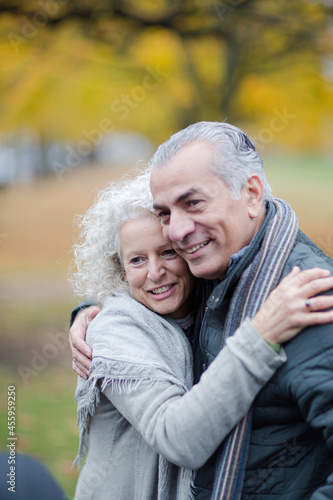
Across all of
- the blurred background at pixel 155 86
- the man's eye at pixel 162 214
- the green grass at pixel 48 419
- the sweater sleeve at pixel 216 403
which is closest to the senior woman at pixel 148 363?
the sweater sleeve at pixel 216 403

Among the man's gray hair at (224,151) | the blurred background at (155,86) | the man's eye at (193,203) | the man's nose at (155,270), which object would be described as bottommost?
the blurred background at (155,86)

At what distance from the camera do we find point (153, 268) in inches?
85.0

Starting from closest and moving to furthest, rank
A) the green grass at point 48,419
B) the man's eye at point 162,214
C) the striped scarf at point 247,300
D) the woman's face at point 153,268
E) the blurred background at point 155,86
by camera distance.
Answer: the striped scarf at point 247,300 < the man's eye at point 162,214 < the woman's face at point 153,268 < the green grass at point 48,419 < the blurred background at point 155,86

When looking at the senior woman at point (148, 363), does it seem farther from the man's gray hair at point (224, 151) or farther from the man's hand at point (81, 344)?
the man's gray hair at point (224, 151)

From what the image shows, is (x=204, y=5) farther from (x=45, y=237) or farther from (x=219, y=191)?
(x=219, y=191)

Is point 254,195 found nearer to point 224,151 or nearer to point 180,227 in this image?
point 224,151

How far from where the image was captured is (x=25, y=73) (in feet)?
22.5

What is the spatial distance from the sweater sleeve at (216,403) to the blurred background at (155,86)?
15.5 ft

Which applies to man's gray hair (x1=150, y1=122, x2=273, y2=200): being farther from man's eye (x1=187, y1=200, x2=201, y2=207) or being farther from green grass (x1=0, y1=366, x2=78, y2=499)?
green grass (x1=0, y1=366, x2=78, y2=499)

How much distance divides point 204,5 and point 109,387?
19.8 feet

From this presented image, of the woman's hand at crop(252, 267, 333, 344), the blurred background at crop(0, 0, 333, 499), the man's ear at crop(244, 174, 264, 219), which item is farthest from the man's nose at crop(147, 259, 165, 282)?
the blurred background at crop(0, 0, 333, 499)

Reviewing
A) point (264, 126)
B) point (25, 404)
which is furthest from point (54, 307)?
point (264, 126)

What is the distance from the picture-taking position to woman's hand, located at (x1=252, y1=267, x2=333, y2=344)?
5.31 ft

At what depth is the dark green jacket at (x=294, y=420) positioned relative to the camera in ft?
5.19
